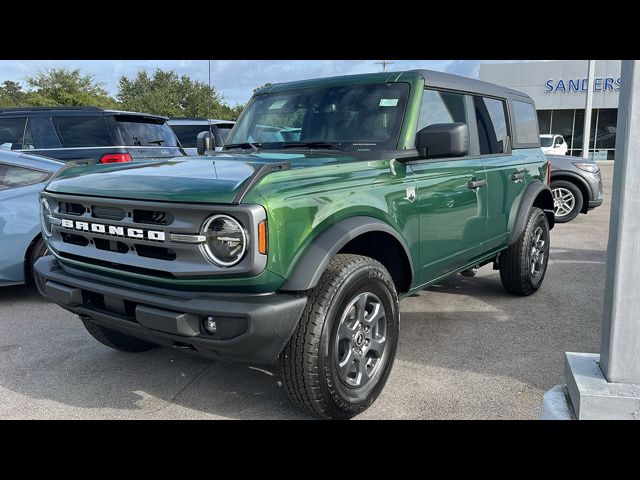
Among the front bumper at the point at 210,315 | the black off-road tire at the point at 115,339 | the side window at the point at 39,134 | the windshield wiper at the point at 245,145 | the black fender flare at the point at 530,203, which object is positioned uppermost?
the side window at the point at 39,134

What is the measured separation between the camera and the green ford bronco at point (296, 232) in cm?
247

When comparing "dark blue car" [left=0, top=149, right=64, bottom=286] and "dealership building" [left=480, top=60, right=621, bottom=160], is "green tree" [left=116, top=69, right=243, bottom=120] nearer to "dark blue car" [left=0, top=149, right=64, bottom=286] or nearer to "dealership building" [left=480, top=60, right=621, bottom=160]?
"dealership building" [left=480, top=60, right=621, bottom=160]

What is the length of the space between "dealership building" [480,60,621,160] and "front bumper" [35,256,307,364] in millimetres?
29864

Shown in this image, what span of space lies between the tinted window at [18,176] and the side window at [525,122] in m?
4.62

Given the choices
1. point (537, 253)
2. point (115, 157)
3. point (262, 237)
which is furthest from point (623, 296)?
point (115, 157)

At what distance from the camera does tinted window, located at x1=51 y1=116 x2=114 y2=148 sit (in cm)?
775

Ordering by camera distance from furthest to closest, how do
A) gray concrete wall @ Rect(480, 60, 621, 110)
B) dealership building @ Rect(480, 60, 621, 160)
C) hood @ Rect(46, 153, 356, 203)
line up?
gray concrete wall @ Rect(480, 60, 621, 110), dealership building @ Rect(480, 60, 621, 160), hood @ Rect(46, 153, 356, 203)

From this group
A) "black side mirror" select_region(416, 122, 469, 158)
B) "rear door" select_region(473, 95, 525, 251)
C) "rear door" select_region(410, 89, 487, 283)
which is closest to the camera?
"black side mirror" select_region(416, 122, 469, 158)

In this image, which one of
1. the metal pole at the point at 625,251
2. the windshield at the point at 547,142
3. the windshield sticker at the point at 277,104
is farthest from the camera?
the windshield at the point at 547,142

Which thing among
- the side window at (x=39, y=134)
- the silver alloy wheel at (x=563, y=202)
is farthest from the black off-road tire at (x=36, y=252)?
the silver alloy wheel at (x=563, y=202)

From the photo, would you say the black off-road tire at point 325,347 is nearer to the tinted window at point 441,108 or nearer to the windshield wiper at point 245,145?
the tinted window at point 441,108

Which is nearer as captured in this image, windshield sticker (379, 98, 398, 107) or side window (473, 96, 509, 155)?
windshield sticker (379, 98, 398, 107)

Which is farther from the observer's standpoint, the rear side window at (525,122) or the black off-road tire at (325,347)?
the rear side window at (525,122)

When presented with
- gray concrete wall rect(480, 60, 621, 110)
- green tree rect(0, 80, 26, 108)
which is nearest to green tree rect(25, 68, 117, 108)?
green tree rect(0, 80, 26, 108)
